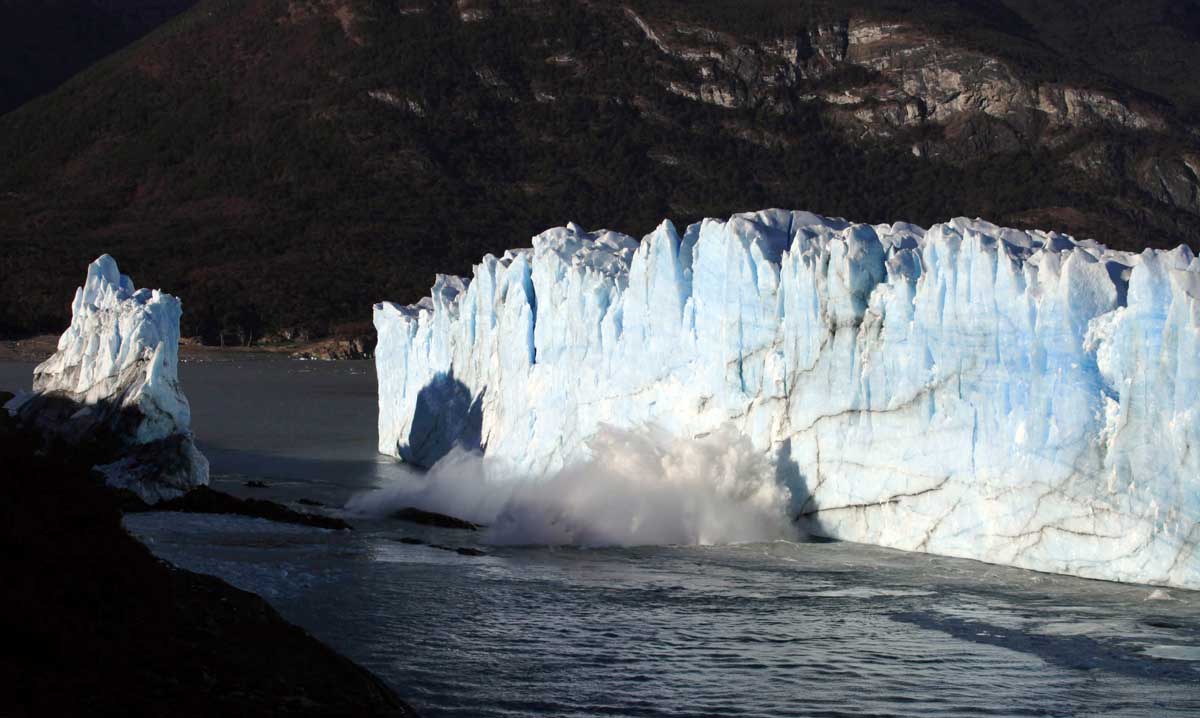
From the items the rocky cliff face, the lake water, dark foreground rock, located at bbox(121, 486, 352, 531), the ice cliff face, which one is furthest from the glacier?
the rocky cliff face

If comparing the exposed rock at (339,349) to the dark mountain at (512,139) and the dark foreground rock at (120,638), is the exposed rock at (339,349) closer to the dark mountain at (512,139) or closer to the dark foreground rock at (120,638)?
the dark mountain at (512,139)

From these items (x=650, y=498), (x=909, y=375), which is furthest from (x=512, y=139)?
(x=909, y=375)

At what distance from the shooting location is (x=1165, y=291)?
17.2 m

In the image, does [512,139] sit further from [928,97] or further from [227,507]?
[227,507]

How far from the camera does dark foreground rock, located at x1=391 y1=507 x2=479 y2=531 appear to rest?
2506 cm

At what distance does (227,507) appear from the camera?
2433cm

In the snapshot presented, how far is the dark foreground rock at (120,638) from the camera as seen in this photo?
10.2 meters

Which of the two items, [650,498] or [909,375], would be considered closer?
[909,375]

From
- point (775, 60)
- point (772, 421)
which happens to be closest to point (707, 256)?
point (772, 421)

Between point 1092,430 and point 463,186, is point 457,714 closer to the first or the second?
point 1092,430

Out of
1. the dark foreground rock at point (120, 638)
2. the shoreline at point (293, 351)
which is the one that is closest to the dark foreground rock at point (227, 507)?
the dark foreground rock at point (120, 638)

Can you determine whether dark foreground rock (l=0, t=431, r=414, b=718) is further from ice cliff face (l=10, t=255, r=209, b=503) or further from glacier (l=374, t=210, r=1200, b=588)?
ice cliff face (l=10, t=255, r=209, b=503)

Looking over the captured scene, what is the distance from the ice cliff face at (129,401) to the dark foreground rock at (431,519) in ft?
11.0

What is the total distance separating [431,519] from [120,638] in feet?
46.1
